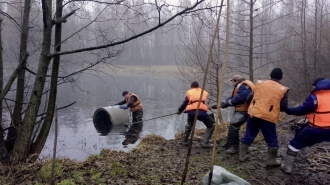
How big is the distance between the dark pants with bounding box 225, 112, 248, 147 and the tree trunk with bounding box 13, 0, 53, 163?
159 inches

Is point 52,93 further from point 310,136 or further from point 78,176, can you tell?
point 310,136

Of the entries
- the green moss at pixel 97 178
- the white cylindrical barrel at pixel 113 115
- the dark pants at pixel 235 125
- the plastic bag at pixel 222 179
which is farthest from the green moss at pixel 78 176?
the white cylindrical barrel at pixel 113 115

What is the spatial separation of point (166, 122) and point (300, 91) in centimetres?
791

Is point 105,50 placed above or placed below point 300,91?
above

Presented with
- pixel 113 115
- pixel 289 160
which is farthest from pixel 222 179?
pixel 113 115

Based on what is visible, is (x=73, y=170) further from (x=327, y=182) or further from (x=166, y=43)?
(x=166, y=43)

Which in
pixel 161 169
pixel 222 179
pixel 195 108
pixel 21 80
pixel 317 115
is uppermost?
pixel 21 80

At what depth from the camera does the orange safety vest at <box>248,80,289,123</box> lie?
5.32 meters

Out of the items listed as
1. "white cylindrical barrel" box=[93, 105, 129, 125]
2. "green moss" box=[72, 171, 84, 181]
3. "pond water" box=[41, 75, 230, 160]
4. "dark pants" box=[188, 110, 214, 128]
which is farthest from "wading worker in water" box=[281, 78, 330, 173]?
"white cylindrical barrel" box=[93, 105, 129, 125]

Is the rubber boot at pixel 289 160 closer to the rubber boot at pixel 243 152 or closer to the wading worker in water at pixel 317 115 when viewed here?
the wading worker in water at pixel 317 115

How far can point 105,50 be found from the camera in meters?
6.93

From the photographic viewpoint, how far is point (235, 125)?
671 cm

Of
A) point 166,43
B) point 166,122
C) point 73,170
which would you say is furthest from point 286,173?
point 166,43

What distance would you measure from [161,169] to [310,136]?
2.60m
